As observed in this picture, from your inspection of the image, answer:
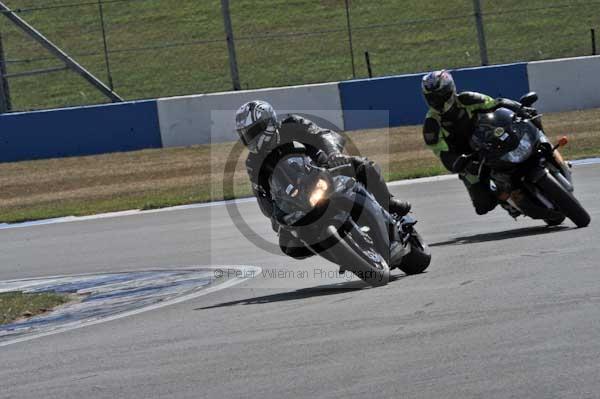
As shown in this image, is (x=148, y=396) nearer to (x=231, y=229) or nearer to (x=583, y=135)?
(x=231, y=229)

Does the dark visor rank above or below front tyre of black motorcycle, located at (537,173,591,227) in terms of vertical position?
above

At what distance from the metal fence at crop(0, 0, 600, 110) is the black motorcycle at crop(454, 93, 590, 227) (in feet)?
39.9

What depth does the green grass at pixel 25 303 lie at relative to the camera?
9891 millimetres

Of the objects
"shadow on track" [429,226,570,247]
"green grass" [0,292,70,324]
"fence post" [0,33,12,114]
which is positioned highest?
"fence post" [0,33,12,114]

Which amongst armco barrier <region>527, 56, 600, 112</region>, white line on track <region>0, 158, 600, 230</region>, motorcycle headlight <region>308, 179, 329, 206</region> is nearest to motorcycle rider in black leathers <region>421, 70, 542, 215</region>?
motorcycle headlight <region>308, 179, 329, 206</region>

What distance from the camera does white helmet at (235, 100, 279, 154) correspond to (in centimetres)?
914

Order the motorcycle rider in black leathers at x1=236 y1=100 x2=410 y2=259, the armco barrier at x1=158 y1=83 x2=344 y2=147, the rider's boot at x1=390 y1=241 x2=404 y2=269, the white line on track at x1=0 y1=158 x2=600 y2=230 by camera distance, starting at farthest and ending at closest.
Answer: the armco barrier at x1=158 y1=83 x2=344 y2=147, the white line on track at x1=0 y1=158 x2=600 y2=230, the rider's boot at x1=390 y1=241 x2=404 y2=269, the motorcycle rider in black leathers at x1=236 y1=100 x2=410 y2=259

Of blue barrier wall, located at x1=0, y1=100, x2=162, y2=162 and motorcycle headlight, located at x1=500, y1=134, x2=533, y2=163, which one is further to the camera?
blue barrier wall, located at x1=0, y1=100, x2=162, y2=162

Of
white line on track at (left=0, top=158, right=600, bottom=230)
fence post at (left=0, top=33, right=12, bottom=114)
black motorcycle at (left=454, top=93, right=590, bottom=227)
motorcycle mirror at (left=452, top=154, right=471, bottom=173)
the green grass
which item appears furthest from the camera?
fence post at (left=0, top=33, right=12, bottom=114)

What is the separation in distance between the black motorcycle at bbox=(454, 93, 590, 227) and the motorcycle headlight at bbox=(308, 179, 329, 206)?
2508 millimetres

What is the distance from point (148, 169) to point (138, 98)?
9.80 ft

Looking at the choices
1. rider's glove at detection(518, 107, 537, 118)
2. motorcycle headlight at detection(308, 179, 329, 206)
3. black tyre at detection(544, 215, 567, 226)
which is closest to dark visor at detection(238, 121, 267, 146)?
motorcycle headlight at detection(308, 179, 329, 206)

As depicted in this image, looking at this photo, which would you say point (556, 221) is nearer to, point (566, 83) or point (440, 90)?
point (440, 90)

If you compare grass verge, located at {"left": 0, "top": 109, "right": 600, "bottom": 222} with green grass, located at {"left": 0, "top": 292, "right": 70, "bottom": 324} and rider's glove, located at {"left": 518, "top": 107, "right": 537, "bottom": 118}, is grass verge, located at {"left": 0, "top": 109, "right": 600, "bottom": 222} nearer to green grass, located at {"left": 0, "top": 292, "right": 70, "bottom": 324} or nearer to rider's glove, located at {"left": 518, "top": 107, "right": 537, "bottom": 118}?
rider's glove, located at {"left": 518, "top": 107, "right": 537, "bottom": 118}
